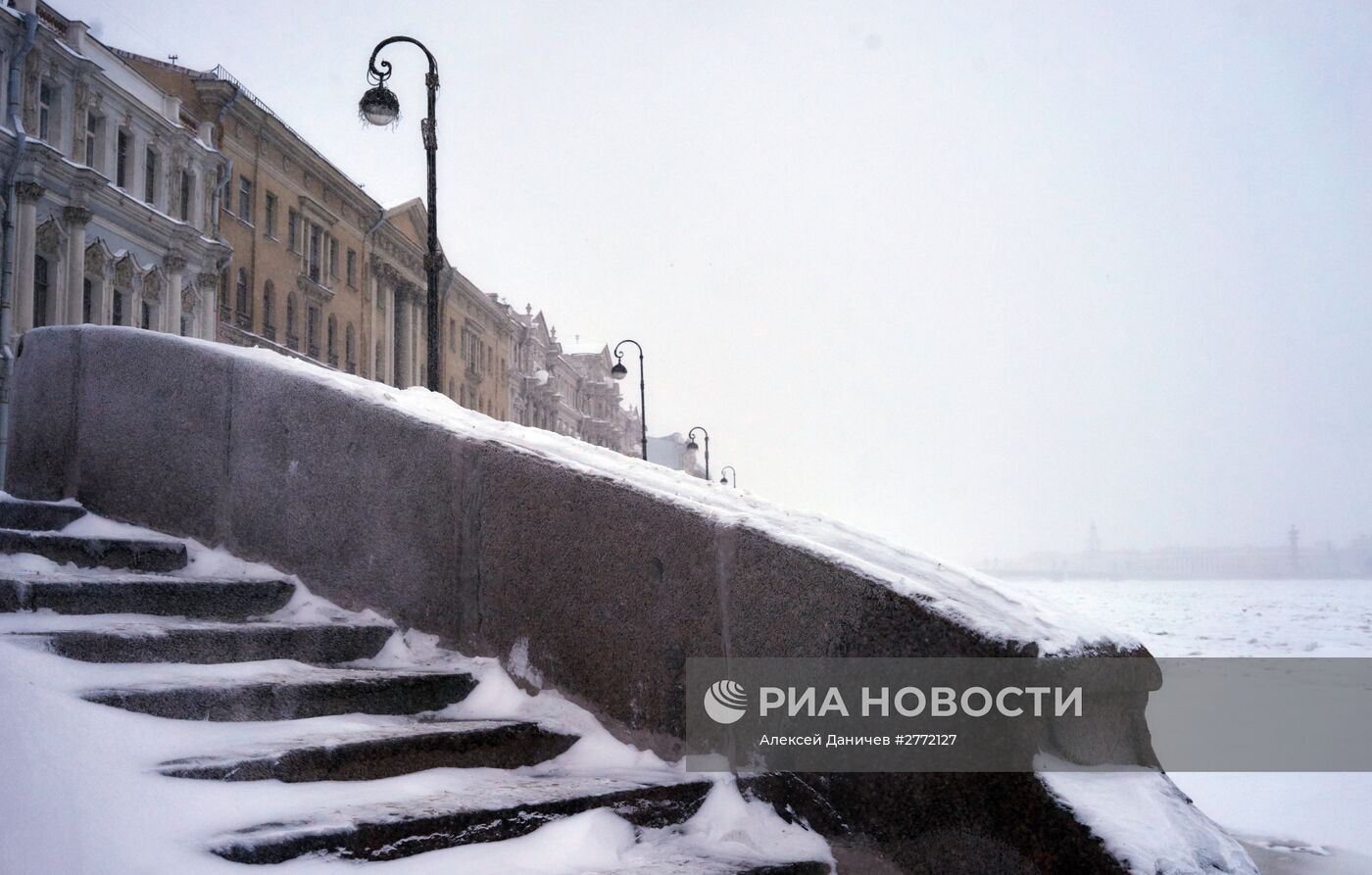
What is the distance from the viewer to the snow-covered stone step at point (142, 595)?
11.0 ft

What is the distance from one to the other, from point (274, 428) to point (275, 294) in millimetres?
29814

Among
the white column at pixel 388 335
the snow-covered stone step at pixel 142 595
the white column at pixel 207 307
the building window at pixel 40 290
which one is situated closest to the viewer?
the snow-covered stone step at pixel 142 595

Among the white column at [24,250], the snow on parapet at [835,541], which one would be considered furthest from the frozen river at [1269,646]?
the white column at [24,250]

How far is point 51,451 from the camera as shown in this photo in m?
5.24

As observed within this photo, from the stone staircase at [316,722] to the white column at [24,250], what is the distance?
2192 cm

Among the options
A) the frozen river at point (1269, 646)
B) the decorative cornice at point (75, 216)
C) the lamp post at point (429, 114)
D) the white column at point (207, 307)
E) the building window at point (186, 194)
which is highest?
the building window at point (186, 194)

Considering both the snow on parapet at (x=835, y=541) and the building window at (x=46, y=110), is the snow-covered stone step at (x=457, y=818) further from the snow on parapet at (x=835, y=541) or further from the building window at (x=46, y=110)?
the building window at (x=46, y=110)

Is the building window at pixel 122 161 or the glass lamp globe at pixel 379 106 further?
the building window at pixel 122 161

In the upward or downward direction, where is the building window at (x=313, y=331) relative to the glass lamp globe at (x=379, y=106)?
upward

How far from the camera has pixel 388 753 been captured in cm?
284

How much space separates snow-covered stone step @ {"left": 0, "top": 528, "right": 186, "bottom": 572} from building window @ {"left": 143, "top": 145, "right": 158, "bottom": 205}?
26.3 metres

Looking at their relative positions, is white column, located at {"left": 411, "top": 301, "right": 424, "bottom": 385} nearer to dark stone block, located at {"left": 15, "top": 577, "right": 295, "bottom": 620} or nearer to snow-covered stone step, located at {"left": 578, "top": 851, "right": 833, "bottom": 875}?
dark stone block, located at {"left": 15, "top": 577, "right": 295, "bottom": 620}

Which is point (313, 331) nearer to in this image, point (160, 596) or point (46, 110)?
point (46, 110)

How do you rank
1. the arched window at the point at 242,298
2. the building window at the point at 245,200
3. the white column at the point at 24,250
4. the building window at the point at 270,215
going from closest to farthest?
the white column at the point at 24,250 → the arched window at the point at 242,298 → the building window at the point at 245,200 → the building window at the point at 270,215
